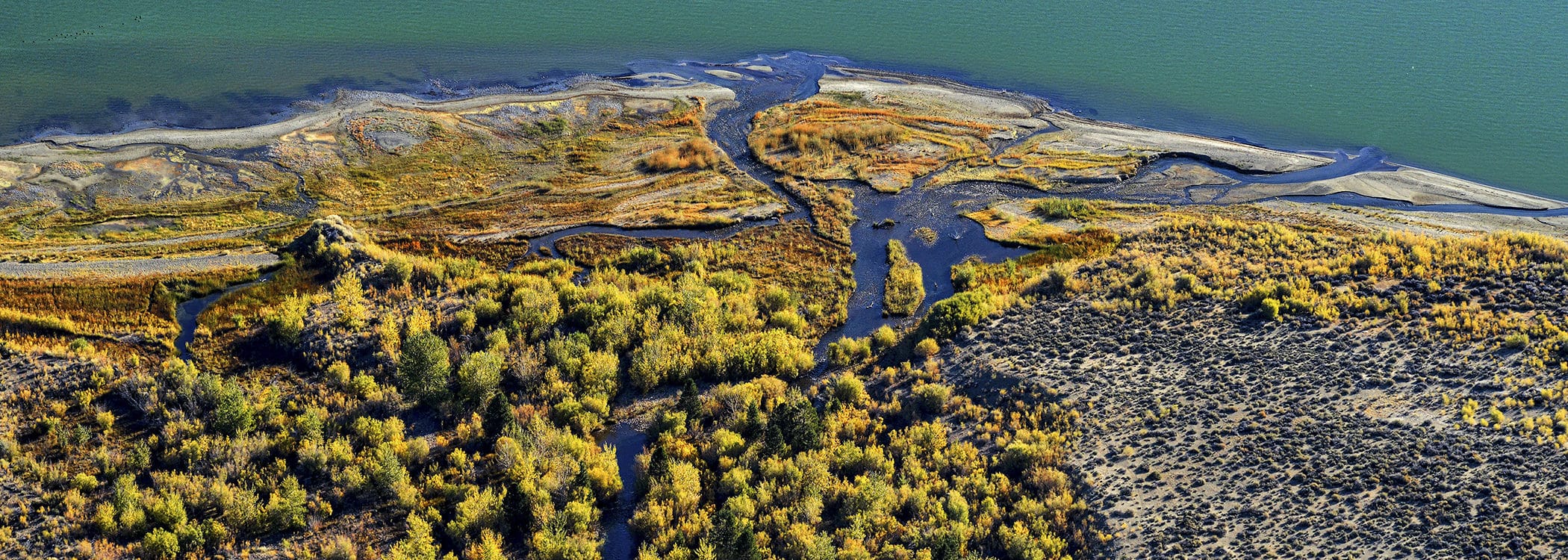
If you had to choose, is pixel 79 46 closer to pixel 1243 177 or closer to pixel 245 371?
pixel 245 371

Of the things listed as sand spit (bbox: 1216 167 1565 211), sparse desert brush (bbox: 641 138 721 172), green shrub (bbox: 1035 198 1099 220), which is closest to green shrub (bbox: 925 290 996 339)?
green shrub (bbox: 1035 198 1099 220)

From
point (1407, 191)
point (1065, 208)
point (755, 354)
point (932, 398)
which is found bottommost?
point (755, 354)

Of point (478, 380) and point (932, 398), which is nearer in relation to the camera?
point (478, 380)

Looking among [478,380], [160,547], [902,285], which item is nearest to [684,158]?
[902,285]

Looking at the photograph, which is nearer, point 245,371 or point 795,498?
point 795,498

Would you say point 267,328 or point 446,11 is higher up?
point 446,11

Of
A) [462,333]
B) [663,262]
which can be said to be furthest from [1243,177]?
[462,333]

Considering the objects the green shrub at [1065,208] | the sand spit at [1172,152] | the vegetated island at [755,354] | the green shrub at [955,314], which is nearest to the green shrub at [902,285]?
the vegetated island at [755,354]

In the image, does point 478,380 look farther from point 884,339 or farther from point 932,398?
point 932,398
